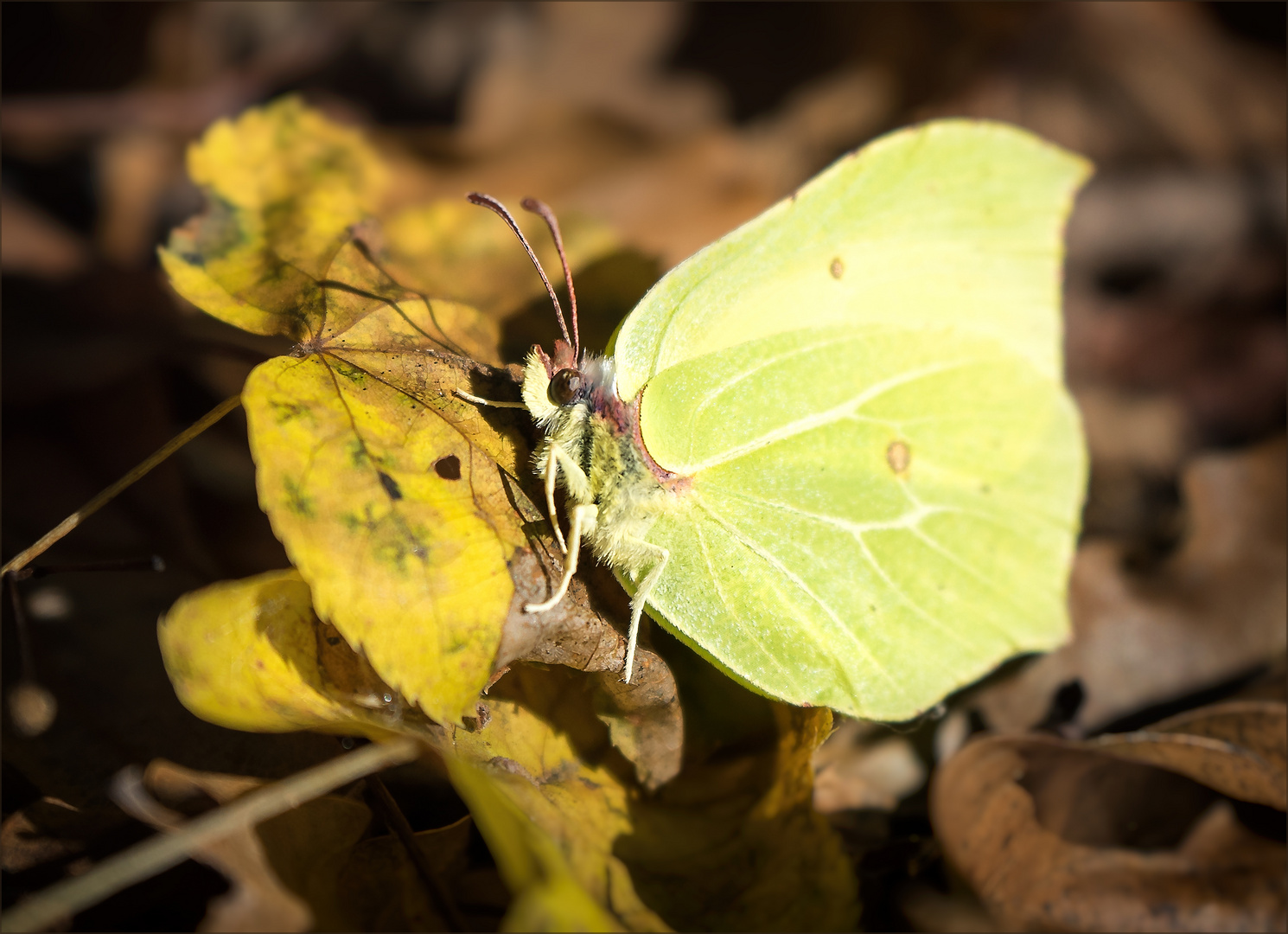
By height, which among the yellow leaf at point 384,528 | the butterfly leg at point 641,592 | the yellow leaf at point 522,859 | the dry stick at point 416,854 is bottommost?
the dry stick at point 416,854

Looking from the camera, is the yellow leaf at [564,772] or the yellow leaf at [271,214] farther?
the yellow leaf at [271,214]

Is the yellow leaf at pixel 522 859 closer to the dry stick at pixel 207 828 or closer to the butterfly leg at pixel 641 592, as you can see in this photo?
the dry stick at pixel 207 828

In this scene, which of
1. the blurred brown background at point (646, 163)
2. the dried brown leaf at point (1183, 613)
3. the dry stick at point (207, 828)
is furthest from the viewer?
the blurred brown background at point (646, 163)

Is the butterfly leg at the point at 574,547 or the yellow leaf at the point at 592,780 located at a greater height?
the butterfly leg at the point at 574,547

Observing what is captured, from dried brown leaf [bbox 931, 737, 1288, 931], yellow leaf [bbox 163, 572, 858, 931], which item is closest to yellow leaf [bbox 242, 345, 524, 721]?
yellow leaf [bbox 163, 572, 858, 931]

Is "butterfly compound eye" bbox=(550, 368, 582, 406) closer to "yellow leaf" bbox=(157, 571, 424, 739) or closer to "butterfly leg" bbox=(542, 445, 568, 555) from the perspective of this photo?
"butterfly leg" bbox=(542, 445, 568, 555)

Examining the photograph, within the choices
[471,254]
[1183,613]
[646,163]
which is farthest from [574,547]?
[646,163]

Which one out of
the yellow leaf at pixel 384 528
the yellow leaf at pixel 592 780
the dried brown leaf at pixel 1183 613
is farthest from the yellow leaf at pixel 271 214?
the dried brown leaf at pixel 1183 613
